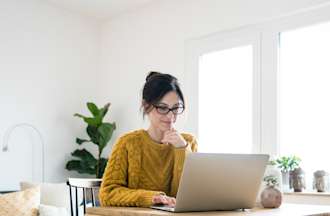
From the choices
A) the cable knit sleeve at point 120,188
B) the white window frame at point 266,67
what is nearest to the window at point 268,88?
the white window frame at point 266,67

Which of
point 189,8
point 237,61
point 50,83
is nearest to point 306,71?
point 237,61

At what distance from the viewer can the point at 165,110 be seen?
1.74m

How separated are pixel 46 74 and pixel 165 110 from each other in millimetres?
3245

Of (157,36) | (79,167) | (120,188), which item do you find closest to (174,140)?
(120,188)

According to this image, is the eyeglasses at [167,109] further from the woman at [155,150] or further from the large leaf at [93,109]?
the large leaf at [93,109]

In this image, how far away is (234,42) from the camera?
152 inches

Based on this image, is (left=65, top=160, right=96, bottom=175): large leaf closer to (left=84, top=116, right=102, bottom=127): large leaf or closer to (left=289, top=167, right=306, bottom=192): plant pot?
(left=84, top=116, right=102, bottom=127): large leaf

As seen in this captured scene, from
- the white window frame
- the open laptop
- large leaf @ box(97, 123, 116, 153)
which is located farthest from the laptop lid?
large leaf @ box(97, 123, 116, 153)

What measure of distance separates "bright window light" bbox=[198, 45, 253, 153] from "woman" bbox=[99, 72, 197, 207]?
6.66 feet

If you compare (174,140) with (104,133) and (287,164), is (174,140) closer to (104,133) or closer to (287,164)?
(287,164)

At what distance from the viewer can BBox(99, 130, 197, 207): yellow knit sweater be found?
5.50 feet

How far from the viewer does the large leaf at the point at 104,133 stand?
470 centimetres

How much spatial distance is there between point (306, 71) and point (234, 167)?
84.8 inches

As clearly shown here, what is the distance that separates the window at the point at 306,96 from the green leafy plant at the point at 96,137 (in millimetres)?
1829
